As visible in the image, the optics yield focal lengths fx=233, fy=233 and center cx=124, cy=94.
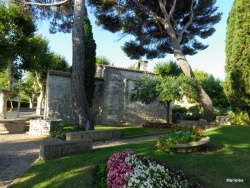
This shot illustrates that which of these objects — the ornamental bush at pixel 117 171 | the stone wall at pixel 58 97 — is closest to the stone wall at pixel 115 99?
the stone wall at pixel 58 97

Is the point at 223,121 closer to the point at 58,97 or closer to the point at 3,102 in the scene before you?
the point at 58,97

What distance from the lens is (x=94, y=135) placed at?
1075 cm

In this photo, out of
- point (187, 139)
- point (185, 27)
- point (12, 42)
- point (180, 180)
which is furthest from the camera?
point (185, 27)

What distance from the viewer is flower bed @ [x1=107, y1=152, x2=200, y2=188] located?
453 cm

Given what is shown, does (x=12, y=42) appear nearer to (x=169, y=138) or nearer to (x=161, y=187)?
(x=169, y=138)

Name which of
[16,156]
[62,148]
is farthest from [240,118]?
[16,156]

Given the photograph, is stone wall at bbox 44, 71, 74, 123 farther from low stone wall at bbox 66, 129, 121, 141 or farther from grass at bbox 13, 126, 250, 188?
grass at bbox 13, 126, 250, 188

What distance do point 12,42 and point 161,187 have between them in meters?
17.4

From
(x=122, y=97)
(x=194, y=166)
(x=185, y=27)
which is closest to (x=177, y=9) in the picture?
(x=185, y=27)

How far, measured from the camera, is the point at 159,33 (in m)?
20.2

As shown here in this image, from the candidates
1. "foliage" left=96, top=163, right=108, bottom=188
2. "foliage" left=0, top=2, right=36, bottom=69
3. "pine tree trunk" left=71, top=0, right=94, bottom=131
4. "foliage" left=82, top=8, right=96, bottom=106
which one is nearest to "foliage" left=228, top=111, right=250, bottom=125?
"pine tree trunk" left=71, top=0, right=94, bottom=131

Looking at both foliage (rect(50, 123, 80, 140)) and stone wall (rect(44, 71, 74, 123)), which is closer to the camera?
foliage (rect(50, 123, 80, 140))

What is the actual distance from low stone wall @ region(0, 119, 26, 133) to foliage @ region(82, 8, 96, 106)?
5.40 m

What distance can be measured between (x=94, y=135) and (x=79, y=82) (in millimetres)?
3112
